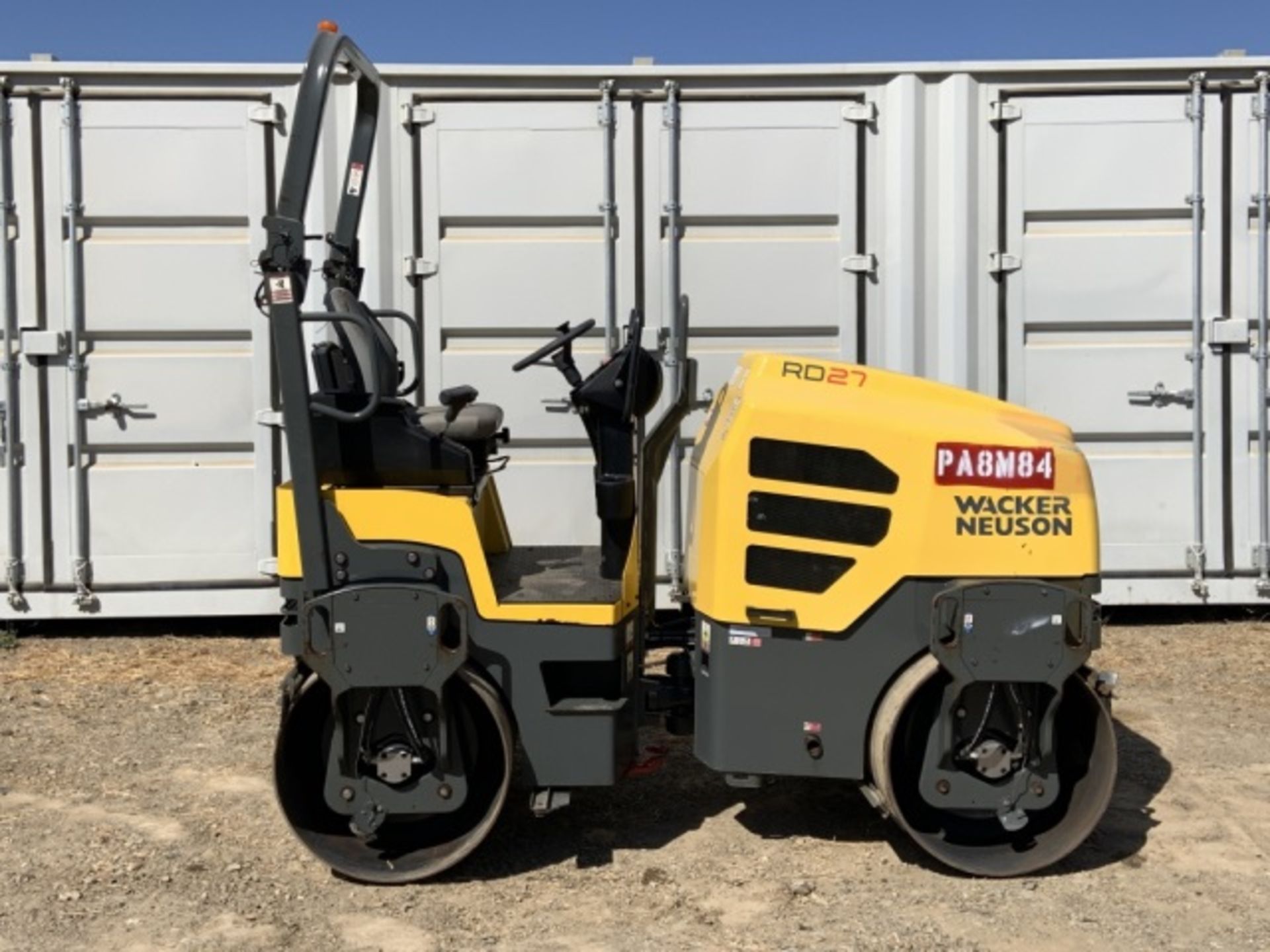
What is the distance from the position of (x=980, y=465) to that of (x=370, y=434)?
68.3 inches

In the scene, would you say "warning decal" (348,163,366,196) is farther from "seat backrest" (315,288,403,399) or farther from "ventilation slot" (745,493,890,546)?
"ventilation slot" (745,493,890,546)

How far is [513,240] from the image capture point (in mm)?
6344

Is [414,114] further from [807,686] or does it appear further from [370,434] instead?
[807,686]

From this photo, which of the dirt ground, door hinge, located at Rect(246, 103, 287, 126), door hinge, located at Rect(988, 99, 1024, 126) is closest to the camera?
the dirt ground

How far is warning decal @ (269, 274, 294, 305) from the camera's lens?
362cm

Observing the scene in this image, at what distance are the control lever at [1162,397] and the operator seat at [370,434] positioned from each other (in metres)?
3.86

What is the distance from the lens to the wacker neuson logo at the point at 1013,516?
3678 mm

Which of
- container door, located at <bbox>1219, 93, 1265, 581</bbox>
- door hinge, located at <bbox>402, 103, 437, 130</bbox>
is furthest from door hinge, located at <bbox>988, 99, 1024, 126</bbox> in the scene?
door hinge, located at <bbox>402, 103, 437, 130</bbox>

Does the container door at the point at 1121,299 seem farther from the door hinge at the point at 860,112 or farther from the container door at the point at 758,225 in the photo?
the container door at the point at 758,225

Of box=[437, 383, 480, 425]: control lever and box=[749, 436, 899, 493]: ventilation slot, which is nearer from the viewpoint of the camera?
box=[749, 436, 899, 493]: ventilation slot

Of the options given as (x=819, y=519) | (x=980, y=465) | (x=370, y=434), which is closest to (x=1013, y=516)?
(x=980, y=465)

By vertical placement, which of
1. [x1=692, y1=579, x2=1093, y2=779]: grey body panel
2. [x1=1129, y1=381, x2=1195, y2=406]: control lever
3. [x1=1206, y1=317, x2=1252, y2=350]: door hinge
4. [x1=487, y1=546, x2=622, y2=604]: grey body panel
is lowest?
[x1=692, y1=579, x2=1093, y2=779]: grey body panel

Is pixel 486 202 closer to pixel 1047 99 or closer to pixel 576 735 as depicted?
pixel 1047 99

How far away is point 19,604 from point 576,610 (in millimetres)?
3837
